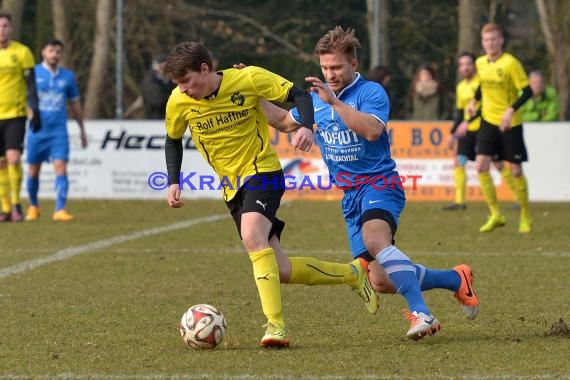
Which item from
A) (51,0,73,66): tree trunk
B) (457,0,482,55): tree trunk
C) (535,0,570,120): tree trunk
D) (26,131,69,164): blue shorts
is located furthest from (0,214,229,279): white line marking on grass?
(51,0,73,66): tree trunk

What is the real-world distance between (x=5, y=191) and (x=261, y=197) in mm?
8058

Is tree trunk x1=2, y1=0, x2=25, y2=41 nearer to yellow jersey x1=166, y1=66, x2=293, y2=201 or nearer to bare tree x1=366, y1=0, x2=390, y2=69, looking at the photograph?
bare tree x1=366, y1=0, x2=390, y2=69

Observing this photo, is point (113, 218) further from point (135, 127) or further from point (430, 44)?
point (430, 44)

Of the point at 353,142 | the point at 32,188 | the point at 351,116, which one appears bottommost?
the point at 32,188

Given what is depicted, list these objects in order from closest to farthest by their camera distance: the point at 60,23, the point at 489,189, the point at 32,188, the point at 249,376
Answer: the point at 249,376 → the point at 489,189 → the point at 32,188 → the point at 60,23

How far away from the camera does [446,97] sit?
62.1 feet

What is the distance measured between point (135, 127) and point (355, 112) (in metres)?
11.4

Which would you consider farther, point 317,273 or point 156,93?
point 156,93

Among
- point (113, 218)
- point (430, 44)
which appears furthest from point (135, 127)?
point (430, 44)

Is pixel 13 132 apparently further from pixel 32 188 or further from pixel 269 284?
pixel 269 284

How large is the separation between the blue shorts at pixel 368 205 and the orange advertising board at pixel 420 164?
9.92m

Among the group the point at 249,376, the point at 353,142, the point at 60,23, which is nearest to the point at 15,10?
the point at 60,23

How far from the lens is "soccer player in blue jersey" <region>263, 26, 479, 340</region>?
627 centimetres

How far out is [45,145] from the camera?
14086 millimetres
